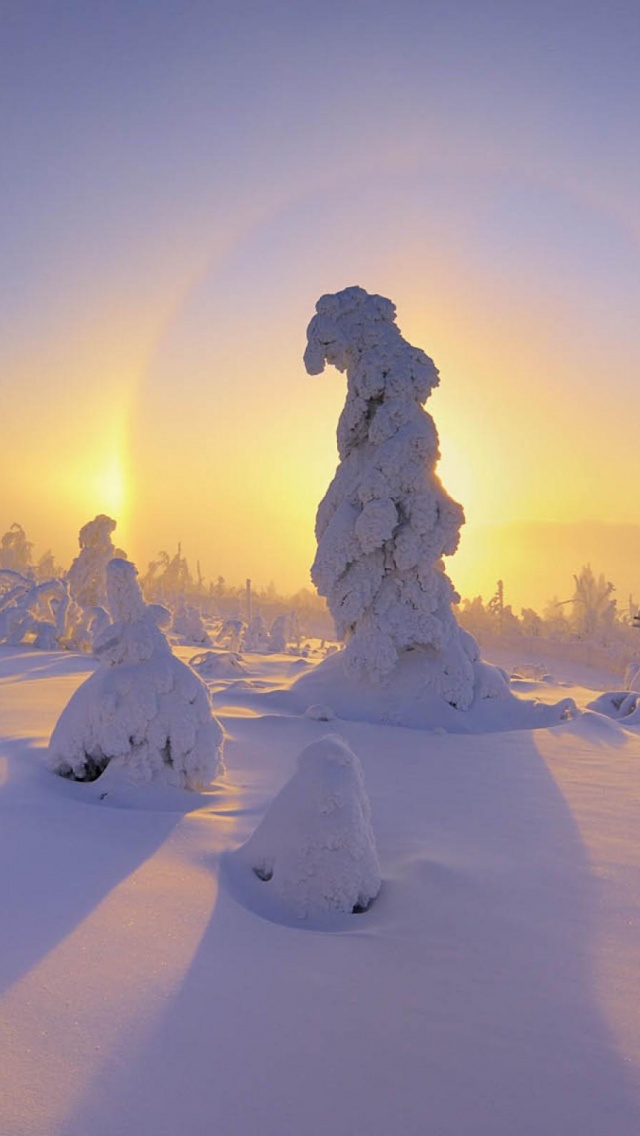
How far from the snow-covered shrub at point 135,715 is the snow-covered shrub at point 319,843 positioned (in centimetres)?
146

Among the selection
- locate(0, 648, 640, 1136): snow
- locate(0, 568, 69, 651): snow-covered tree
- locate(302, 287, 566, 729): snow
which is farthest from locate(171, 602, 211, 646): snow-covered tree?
locate(0, 648, 640, 1136): snow

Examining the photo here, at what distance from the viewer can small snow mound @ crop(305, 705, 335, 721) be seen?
923 cm

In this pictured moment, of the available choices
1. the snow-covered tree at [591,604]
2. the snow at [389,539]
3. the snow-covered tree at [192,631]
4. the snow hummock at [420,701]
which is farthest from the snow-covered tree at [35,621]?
the snow-covered tree at [591,604]

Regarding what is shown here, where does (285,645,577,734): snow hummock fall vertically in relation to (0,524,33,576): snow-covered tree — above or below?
below

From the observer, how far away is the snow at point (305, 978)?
1.98 m

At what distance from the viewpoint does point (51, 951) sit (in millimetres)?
2641

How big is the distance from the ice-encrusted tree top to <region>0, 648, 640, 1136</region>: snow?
18.3ft

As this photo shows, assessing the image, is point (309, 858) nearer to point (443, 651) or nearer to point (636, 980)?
point (636, 980)

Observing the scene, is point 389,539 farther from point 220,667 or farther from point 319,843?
point 319,843

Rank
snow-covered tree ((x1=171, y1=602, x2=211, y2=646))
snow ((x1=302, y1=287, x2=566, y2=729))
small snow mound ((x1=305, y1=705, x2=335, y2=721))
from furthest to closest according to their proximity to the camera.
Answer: snow-covered tree ((x1=171, y1=602, x2=211, y2=646)) → snow ((x1=302, y1=287, x2=566, y2=729)) → small snow mound ((x1=305, y1=705, x2=335, y2=721))

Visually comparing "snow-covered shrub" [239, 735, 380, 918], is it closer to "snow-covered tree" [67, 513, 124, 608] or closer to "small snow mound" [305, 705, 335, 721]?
"small snow mound" [305, 705, 335, 721]

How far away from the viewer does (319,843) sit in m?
3.42

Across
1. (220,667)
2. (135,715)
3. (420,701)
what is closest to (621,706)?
(420,701)

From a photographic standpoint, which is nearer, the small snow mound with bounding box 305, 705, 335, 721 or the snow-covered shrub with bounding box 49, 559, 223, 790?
the snow-covered shrub with bounding box 49, 559, 223, 790
